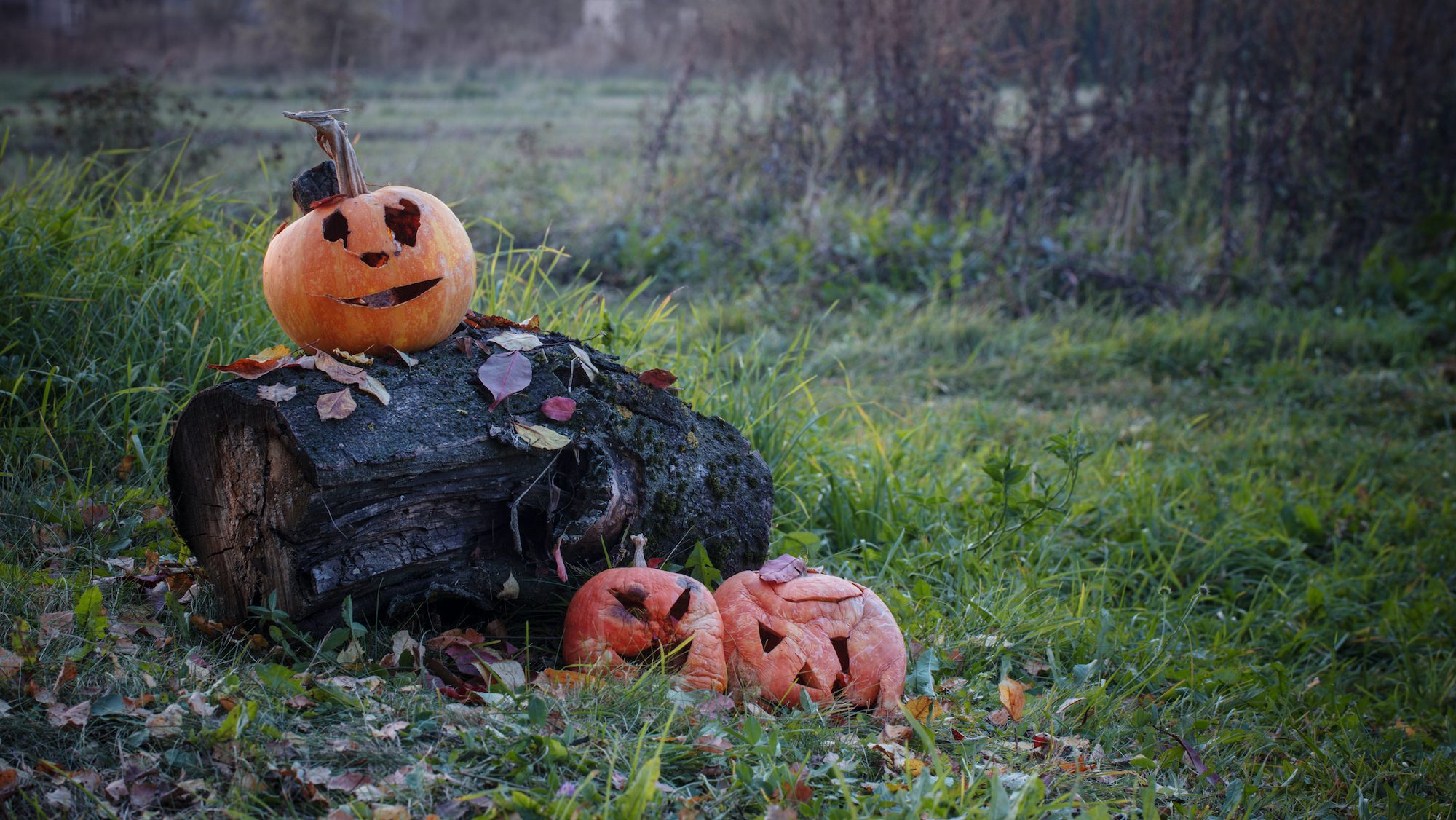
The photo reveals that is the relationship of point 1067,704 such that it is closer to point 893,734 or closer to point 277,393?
point 893,734

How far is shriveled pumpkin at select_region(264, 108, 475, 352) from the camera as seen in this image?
7.87ft

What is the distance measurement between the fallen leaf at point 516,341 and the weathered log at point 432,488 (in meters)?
0.02

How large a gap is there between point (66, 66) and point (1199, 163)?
59.3ft

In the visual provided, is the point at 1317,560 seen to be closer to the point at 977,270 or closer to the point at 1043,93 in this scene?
the point at 977,270

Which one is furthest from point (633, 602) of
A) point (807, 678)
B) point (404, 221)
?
point (404, 221)

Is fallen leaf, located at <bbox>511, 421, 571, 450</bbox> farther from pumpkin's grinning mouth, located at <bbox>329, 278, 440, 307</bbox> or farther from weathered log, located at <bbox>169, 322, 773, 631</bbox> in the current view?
pumpkin's grinning mouth, located at <bbox>329, 278, 440, 307</bbox>

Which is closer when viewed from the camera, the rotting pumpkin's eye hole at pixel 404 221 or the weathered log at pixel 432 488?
the weathered log at pixel 432 488

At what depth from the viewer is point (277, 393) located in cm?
216

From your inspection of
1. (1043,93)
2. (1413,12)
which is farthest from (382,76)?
(1413,12)

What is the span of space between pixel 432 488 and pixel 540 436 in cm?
27

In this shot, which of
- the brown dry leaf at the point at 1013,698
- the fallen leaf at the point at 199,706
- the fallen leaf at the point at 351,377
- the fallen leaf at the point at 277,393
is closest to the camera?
the fallen leaf at the point at 199,706

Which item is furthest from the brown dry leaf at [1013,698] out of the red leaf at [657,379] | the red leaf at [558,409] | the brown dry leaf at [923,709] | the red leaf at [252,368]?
the red leaf at [252,368]

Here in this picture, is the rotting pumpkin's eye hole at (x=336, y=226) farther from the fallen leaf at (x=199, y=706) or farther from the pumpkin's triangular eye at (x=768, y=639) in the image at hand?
the pumpkin's triangular eye at (x=768, y=639)

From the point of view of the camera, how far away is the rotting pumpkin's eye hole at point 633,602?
7.65 feet
